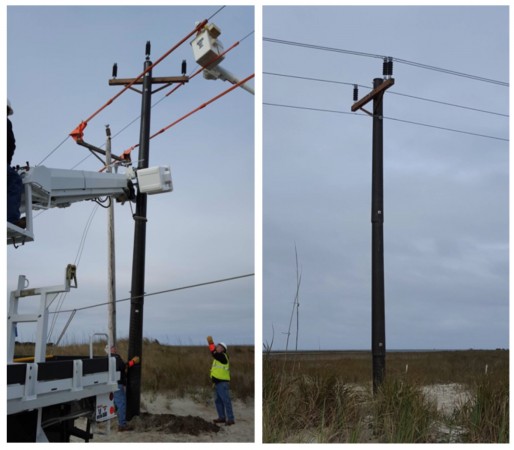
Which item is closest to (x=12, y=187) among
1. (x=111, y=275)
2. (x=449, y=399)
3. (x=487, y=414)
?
(x=487, y=414)

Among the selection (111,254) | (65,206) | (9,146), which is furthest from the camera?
(111,254)

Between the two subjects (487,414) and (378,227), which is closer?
(487,414)

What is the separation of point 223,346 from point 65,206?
3220mm

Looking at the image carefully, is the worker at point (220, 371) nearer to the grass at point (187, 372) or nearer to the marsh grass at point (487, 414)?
the grass at point (187, 372)

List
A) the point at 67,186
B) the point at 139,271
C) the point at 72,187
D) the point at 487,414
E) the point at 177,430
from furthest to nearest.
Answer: the point at 139,271, the point at 177,430, the point at 72,187, the point at 67,186, the point at 487,414

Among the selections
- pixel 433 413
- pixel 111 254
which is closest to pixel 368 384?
pixel 433 413

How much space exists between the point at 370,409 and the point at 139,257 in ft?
A: 15.4

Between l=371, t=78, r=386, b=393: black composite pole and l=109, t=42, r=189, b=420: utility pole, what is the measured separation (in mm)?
3321

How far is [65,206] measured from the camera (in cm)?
731

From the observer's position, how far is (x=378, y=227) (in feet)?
27.8

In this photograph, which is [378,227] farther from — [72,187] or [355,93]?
[72,187]

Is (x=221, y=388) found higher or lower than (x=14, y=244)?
lower

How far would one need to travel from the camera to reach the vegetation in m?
5.67

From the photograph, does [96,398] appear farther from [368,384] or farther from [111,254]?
[111,254]
